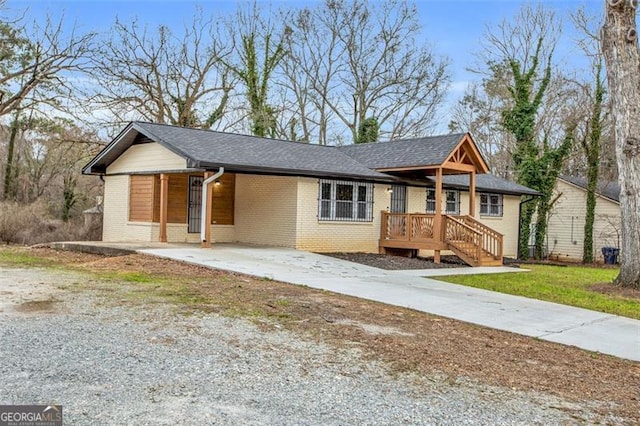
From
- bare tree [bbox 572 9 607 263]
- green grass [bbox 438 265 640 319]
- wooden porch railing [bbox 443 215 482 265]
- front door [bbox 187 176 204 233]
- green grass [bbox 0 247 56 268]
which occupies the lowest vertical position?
green grass [bbox 438 265 640 319]

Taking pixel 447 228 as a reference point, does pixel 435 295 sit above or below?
below

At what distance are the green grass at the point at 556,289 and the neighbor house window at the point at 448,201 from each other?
17.6ft

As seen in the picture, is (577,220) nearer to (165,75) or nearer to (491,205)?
(491,205)

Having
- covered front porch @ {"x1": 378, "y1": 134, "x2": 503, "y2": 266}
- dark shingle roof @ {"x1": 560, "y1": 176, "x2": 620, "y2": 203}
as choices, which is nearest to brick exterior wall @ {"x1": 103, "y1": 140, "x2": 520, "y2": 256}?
covered front porch @ {"x1": 378, "y1": 134, "x2": 503, "y2": 266}

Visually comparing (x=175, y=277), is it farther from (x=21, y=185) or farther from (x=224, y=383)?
(x=21, y=185)

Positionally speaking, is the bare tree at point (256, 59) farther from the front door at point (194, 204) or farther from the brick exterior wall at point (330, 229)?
the brick exterior wall at point (330, 229)

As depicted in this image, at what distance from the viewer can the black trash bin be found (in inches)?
974

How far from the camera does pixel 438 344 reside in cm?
621

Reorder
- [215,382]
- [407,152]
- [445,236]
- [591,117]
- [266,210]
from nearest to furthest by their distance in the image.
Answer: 1. [215,382]
2. [445,236]
3. [266,210]
4. [407,152]
5. [591,117]

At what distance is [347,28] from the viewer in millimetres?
33625

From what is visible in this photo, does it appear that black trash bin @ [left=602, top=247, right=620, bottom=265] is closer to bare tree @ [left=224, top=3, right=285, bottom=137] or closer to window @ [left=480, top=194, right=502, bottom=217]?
window @ [left=480, top=194, right=502, bottom=217]

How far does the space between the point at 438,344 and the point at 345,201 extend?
1157cm

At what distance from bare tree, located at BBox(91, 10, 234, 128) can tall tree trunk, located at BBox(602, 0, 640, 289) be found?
67.9ft

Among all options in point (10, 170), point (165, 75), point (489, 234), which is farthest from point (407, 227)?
point (10, 170)
